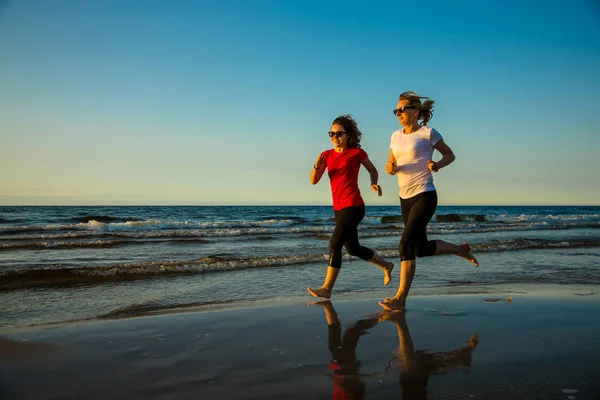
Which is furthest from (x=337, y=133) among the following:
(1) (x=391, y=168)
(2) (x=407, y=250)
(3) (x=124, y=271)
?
(3) (x=124, y=271)

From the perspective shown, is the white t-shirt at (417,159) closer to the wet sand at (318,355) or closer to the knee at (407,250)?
the knee at (407,250)

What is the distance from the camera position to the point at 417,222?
15.5ft

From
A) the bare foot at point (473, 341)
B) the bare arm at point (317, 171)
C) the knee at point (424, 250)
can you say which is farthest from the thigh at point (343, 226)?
the bare foot at point (473, 341)

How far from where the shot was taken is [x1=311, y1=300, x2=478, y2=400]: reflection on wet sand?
8.57 ft

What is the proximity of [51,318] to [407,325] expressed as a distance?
370 centimetres

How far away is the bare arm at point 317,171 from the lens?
519 centimetres

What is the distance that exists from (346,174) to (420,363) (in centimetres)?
253

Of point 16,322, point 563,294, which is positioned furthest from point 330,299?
point 16,322

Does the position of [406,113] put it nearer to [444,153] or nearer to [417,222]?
[444,153]

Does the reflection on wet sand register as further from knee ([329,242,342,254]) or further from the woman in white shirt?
knee ([329,242,342,254])

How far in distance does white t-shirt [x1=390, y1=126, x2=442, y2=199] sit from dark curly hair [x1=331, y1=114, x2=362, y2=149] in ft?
1.95

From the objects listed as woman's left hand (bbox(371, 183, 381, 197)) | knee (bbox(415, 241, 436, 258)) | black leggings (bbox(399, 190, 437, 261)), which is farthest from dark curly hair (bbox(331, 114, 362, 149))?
knee (bbox(415, 241, 436, 258))

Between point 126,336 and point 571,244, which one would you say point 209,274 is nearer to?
point 126,336

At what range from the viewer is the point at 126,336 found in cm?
382
